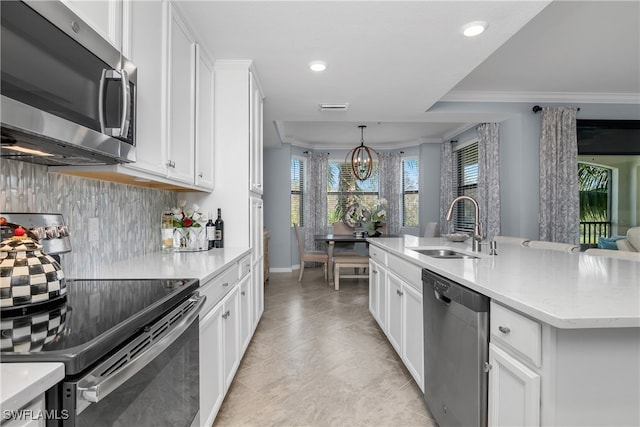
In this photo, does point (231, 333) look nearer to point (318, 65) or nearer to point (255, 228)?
point (255, 228)

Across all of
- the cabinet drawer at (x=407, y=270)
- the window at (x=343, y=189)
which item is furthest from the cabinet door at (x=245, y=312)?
the window at (x=343, y=189)

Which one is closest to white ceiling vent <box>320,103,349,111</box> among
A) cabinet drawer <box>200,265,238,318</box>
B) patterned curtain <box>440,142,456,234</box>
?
cabinet drawer <box>200,265,238,318</box>

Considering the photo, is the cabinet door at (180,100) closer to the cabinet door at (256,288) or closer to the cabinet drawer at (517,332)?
the cabinet door at (256,288)

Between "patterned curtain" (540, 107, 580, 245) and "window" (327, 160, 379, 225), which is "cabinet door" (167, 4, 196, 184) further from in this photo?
"window" (327, 160, 379, 225)

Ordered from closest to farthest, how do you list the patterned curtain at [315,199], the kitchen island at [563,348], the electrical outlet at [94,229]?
the kitchen island at [563,348], the electrical outlet at [94,229], the patterned curtain at [315,199]

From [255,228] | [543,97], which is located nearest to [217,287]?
[255,228]

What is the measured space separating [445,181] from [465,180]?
47cm

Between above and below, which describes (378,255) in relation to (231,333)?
above

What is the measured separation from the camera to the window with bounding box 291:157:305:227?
691 cm

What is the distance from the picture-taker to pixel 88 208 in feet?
5.52

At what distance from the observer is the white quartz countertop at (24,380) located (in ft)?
1.83

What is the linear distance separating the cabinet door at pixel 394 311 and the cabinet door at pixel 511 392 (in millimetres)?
1122

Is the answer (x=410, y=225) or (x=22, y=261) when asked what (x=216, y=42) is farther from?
(x=410, y=225)

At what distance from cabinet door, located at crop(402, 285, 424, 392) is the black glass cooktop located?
138 cm
